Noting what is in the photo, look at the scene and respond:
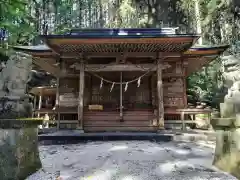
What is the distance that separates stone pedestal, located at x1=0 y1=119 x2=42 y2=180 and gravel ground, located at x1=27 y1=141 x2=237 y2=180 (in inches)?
9.9

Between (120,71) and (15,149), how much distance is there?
738cm

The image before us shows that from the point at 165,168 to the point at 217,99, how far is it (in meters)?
12.7

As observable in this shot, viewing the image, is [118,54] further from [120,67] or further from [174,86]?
[174,86]

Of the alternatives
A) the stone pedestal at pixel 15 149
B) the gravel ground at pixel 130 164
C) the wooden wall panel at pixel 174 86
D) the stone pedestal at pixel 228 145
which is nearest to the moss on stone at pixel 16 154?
the stone pedestal at pixel 15 149

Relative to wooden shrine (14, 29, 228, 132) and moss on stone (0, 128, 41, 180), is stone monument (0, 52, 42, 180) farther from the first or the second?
wooden shrine (14, 29, 228, 132)

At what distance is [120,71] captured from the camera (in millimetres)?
10625

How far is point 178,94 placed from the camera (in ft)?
37.4

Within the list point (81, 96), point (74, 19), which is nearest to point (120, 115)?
point (81, 96)

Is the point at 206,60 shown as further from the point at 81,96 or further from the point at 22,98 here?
the point at 22,98

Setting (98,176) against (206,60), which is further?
(206,60)

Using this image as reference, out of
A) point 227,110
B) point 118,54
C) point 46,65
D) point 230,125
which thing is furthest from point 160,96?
point 46,65

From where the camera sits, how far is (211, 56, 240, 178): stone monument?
12.6 ft

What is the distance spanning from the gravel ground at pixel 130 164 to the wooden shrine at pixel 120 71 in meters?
3.57

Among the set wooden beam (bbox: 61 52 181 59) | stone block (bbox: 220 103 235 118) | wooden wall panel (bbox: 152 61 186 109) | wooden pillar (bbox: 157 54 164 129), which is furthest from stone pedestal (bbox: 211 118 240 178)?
wooden wall panel (bbox: 152 61 186 109)
